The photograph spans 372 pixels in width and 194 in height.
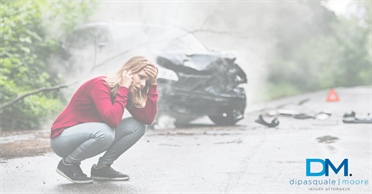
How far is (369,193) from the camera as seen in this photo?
3.11 metres

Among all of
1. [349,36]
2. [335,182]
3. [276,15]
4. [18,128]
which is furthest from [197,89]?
[349,36]

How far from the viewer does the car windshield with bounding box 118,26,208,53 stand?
289 inches

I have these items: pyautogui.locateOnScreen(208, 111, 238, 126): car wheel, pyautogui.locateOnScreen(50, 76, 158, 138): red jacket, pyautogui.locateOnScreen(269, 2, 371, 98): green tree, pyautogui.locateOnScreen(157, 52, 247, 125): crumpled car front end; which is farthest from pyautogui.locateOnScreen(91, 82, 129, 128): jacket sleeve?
pyautogui.locateOnScreen(269, 2, 371, 98): green tree

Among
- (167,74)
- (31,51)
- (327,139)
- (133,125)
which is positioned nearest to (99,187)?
(133,125)

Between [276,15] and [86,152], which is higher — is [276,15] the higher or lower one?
the higher one

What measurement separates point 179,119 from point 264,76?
15013mm

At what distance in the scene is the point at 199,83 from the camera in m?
6.94

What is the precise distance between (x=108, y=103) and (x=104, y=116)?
0.10 m

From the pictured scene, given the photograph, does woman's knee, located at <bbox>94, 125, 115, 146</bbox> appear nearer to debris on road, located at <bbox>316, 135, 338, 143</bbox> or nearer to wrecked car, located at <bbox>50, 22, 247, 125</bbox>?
wrecked car, located at <bbox>50, 22, 247, 125</bbox>

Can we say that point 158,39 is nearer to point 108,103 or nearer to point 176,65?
point 176,65

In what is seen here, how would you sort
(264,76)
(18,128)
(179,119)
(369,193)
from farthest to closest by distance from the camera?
(264,76), (179,119), (18,128), (369,193)

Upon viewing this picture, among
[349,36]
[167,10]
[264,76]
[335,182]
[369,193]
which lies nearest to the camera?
[369,193]

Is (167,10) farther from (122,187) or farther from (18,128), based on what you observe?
(122,187)

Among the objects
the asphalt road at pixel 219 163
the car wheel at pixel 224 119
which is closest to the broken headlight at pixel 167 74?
the asphalt road at pixel 219 163
